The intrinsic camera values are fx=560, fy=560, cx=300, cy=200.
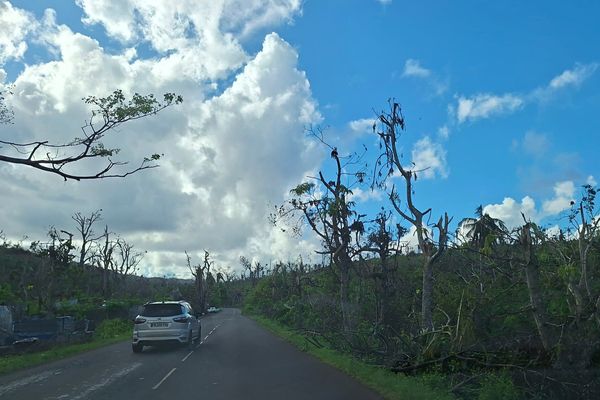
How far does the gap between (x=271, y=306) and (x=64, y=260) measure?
877 inches

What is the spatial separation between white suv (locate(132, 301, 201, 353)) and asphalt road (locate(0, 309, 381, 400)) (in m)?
0.74

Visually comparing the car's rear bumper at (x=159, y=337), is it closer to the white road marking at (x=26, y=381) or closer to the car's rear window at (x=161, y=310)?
the car's rear window at (x=161, y=310)

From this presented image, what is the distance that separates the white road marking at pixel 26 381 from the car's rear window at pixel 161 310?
618 centimetres

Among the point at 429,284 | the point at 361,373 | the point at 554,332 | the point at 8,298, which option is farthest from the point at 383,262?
the point at 8,298

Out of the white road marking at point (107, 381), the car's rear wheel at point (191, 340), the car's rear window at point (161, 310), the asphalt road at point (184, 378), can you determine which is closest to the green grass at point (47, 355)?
the asphalt road at point (184, 378)

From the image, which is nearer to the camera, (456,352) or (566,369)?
(566,369)

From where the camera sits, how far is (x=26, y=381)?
1354cm

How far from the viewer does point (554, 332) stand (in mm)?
12211

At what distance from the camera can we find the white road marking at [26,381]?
12362 millimetres

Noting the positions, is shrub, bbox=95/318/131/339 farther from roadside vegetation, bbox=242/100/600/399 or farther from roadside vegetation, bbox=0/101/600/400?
roadside vegetation, bbox=242/100/600/399

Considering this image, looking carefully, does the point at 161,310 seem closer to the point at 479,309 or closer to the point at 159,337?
the point at 159,337

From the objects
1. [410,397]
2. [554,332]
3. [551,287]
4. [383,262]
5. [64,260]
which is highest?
[64,260]

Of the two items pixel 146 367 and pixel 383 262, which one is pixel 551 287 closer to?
pixel 383 262

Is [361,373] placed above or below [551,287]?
below
